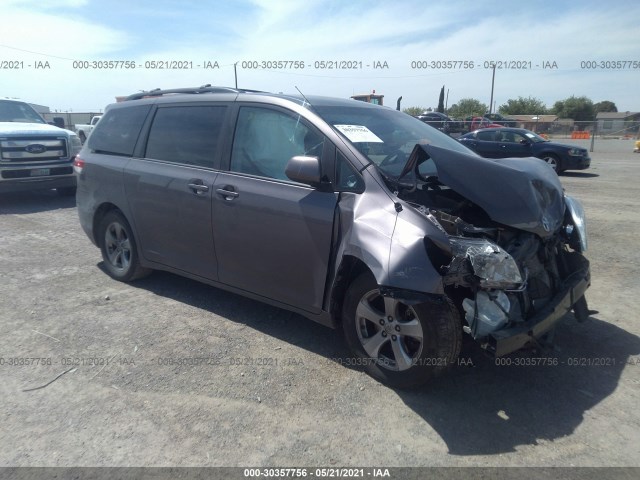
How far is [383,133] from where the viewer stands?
→ 13.1 feet

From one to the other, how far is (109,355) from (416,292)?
7.88 ft

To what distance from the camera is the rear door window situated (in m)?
4.96

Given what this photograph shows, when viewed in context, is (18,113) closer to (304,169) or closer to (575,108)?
(304,169)

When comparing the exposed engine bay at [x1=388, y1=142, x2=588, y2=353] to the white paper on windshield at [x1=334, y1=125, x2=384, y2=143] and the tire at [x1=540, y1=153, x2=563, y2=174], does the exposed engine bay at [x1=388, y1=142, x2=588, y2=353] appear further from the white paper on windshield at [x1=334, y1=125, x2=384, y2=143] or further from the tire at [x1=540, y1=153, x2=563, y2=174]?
the tire at [x1=540, y1=153, x2=563, y2=174]

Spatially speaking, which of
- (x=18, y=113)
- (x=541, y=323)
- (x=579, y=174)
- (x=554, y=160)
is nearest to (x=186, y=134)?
(x=541, y=323)

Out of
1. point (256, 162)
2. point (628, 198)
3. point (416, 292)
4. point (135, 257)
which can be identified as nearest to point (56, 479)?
point (416, 292)

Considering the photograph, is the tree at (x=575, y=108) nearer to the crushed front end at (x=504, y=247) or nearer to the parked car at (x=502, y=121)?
the parked car at (x=502, y=121)

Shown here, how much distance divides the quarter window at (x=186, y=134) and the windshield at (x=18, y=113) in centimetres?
769

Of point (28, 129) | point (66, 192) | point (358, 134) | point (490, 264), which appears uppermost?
point (358, 134)

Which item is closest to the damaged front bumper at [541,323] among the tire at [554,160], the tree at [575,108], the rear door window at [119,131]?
A: the rear door window at [119,131]

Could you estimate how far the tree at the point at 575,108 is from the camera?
71.9 metres

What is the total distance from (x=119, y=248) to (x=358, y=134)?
3053 mm

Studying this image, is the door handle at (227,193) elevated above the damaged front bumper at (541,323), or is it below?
above

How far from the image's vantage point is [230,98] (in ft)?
13.6
